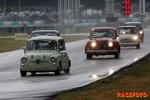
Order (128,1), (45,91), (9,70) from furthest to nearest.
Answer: (128,1) < (9,70) < (45,91)

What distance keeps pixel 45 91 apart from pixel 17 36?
157ft

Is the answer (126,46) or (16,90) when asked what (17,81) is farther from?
(126,46)

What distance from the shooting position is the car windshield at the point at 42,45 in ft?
76.7

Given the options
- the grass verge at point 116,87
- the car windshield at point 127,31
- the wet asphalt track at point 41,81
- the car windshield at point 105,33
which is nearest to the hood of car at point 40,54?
the wet asphalt track at point 41,81

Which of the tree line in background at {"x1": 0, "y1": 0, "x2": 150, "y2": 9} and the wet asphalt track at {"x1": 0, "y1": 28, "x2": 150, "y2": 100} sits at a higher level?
the wet asphalt track at {"x1": 0, "y1": 28, "x2": 150, "y2": 100}

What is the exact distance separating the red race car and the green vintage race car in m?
8.99

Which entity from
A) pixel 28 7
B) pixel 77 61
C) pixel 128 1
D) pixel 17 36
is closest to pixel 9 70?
pixel 77 61

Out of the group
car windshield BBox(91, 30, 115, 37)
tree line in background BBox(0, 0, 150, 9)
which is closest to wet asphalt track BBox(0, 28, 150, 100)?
car windshield BBox(91, 30, 115, 37)

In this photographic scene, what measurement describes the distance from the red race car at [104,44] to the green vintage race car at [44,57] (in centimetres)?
899

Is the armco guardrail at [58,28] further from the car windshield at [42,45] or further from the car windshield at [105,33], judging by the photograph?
the car windshield at [42,45]

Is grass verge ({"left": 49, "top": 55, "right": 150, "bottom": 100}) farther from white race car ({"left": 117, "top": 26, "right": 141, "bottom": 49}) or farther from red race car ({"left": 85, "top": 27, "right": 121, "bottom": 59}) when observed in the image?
white race car ({"left": 117, "top": 26, "right": 141, "bottom": 49})

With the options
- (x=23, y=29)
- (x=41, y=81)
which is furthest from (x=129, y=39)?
(x=23, y=29)

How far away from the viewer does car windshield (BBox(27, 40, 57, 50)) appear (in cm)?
2338

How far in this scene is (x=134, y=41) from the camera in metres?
43.0
